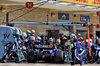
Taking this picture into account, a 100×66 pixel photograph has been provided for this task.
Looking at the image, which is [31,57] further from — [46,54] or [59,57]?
[59,57]

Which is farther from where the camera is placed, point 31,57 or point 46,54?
point 46,54

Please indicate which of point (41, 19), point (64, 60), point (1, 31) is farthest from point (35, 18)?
point (64, 60)

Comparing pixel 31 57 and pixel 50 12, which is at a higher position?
→ pixel 50 12

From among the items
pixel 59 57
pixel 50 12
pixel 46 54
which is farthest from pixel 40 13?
pixel 59 57

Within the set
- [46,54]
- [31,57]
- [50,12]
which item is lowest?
[31,57]

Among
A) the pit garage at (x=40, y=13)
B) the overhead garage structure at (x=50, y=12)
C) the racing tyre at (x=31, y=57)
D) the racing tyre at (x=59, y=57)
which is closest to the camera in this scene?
the racing tyre at (x=59, y=57)

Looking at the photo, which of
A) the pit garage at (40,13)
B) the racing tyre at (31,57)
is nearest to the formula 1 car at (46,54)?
the racing tyre at (31,57)

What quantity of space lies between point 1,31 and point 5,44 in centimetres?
111

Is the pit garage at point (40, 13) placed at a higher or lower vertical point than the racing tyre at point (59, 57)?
higher

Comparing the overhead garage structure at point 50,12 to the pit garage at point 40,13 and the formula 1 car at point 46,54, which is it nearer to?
the pit garage at point 40,13

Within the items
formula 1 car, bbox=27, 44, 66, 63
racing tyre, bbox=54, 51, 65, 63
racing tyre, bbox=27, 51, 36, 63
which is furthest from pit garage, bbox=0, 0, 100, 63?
racing tyre, bbox=54, 51, 65, 63

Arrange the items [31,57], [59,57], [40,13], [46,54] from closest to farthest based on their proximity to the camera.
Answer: [59,57], [31,57], [46,54], [40,13]

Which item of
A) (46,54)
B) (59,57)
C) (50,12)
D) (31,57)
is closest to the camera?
(59,57)

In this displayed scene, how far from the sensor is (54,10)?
2486 centimetres
